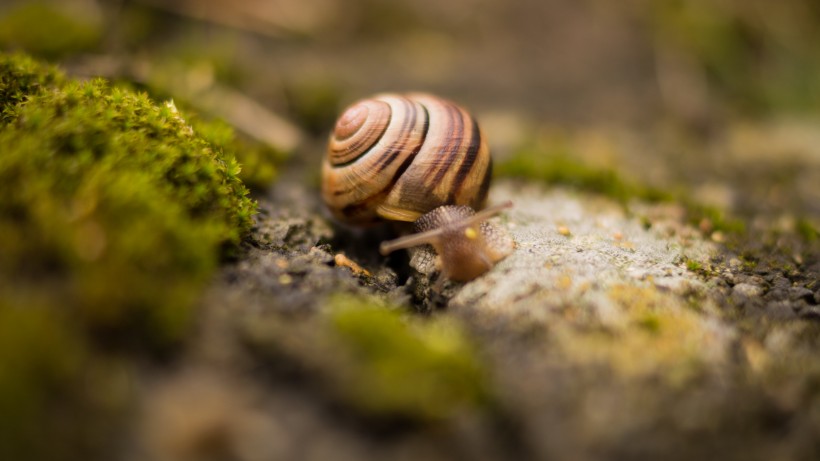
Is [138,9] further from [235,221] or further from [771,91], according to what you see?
[771,91]

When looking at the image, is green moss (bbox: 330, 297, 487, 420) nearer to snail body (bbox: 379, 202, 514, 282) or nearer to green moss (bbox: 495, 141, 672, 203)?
snail body (bbox: 379, 202, 514, 282)

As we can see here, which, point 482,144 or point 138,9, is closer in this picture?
point 482,144

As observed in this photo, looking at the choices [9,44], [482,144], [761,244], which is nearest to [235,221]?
[482,144]

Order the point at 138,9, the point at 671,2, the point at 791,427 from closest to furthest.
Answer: the point at 791,427, the point at 138,9, the point at 671,2

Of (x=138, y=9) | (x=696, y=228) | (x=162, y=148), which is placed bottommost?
(x=696, y=228)

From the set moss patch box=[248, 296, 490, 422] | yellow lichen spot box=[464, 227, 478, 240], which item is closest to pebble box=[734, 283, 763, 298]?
yellow lichen spot box=[464, 227, 478, 240]

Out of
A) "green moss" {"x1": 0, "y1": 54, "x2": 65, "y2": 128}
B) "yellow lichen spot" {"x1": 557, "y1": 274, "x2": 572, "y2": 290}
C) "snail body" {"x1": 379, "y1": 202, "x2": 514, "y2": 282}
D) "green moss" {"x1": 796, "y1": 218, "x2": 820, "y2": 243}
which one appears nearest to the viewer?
"yellow lichen spot" {"x1": 557, "y1": 274, "x2": 572, "y2": 290}

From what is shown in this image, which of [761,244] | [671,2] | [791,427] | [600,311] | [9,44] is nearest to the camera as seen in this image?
[791,427]
